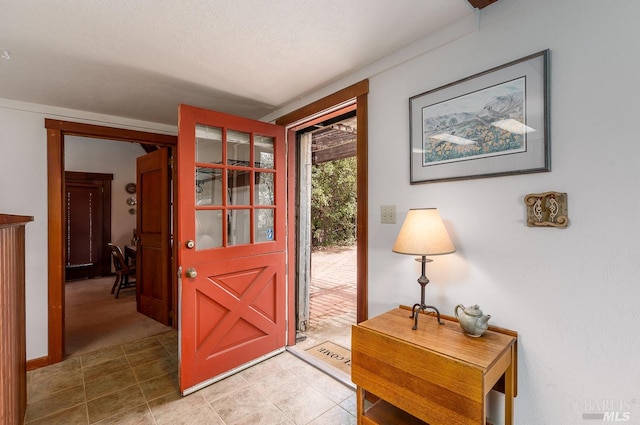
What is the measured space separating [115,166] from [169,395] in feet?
17.9

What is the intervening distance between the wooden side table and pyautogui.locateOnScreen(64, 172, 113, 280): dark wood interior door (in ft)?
20.5

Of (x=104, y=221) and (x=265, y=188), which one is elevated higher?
(x=265, y=188)

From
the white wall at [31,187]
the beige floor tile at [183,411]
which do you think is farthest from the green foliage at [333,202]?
the beige floor tile at [183,411]

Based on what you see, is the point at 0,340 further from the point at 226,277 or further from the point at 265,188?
the point at 265,188

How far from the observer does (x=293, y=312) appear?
9.32ft

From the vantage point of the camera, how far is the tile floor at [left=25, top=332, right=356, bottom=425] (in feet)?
5.98

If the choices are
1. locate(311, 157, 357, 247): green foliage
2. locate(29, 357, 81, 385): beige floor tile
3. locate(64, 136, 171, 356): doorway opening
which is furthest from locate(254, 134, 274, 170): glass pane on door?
locate(311, 157, 357, 247): green foliage

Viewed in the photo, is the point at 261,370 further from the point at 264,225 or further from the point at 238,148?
the point at 238,148

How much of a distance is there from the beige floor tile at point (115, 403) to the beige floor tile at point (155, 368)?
16 centimetres

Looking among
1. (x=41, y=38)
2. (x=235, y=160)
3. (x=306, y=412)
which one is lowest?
(x=306, y=412)

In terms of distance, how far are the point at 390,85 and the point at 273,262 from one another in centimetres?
172

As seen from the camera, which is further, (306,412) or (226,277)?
(226,277)

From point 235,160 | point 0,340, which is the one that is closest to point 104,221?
point 235,160

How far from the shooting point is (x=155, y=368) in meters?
2.42
